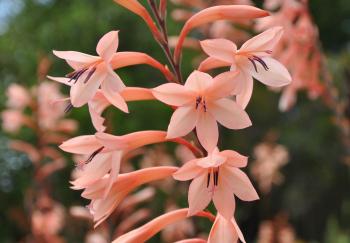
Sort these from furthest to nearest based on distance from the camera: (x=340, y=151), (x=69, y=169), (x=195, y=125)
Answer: (x=340, y=151) < (x=69, y=169) < (x=195, y=125)

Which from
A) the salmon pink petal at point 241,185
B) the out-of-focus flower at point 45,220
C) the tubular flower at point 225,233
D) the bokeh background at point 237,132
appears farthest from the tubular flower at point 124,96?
the bokeh background at point 237,132

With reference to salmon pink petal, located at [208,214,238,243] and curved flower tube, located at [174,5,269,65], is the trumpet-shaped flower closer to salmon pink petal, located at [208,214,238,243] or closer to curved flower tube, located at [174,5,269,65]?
curved flower tube, located at [174,5,269,65]

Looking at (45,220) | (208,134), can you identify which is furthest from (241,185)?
(45,220)

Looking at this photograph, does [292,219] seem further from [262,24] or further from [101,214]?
[101,214]

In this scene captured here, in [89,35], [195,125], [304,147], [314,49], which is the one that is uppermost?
[195,125]

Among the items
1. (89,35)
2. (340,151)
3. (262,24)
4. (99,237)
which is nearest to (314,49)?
(262,24)

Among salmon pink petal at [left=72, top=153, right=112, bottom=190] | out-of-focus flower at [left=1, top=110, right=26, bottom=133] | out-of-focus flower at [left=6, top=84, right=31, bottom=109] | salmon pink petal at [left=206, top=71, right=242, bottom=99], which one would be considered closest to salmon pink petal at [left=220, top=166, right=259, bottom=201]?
salmon pink petal at [left=206, top=71, right=242, bottom=99]

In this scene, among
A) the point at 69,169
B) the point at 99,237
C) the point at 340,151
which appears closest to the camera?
the point at 99,237
